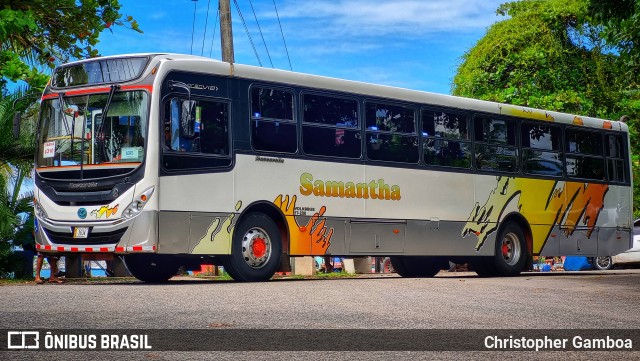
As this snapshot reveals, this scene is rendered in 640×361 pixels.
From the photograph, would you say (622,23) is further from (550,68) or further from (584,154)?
(550,68)

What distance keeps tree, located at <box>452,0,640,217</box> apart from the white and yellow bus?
1590 centimetres

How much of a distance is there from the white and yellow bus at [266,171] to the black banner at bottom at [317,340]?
21.8 ft

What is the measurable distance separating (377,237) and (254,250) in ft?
8.81

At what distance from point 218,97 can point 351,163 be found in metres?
2.91

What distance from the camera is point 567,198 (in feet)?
72.1

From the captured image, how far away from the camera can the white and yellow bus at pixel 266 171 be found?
15.1 m

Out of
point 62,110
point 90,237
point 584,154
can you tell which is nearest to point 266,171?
point 90,237

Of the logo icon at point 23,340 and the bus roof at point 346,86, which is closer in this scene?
the logo icon at point 23,340

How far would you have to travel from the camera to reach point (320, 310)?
1059 centimetres

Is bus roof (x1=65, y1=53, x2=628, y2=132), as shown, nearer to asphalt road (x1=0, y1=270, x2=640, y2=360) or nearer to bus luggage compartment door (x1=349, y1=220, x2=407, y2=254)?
bus luggage compartment door (x1=349, y1=220, x2=407, y2=254)

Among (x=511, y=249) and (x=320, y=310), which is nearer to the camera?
(x=320, y=310)

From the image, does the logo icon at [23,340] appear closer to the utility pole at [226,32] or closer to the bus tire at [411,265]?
the bus tire at [411,265]

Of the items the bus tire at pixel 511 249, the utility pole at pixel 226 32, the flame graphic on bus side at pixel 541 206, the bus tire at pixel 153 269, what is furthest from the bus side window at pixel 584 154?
the bus tire at pixel 153 269

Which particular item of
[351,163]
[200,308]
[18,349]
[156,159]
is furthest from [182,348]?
[351,163]
